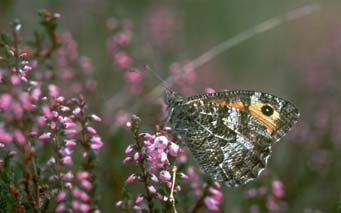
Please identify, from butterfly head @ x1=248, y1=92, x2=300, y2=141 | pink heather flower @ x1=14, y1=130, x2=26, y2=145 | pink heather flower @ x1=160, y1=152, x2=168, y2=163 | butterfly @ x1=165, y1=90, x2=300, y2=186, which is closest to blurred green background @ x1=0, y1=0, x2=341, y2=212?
butterfly @ x1=165, y1=90, x2=300, y2=186

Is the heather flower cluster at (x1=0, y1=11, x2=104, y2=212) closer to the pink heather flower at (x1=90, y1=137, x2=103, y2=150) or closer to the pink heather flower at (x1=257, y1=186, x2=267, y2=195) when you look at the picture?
the pink heather flower at (x1=90, y1=137, x2=103, y2=150)

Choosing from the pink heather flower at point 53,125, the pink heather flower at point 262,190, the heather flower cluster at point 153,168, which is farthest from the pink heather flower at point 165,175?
the pink heather flower at point 262,190

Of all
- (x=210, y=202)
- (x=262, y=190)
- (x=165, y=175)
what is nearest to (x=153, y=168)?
(x=165, y=175)

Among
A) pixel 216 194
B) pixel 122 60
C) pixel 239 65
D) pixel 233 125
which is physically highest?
pixel 239 65

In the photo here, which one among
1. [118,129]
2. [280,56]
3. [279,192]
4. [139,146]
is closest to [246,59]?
[280,56]

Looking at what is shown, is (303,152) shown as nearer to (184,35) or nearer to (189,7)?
(184,35)

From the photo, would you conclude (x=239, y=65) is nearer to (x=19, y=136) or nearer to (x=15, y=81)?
(x=15, y=81)

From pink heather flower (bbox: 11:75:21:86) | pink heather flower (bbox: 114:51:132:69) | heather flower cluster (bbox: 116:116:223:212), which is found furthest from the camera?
pink heather flower (bbox: 114:51:132:69)
